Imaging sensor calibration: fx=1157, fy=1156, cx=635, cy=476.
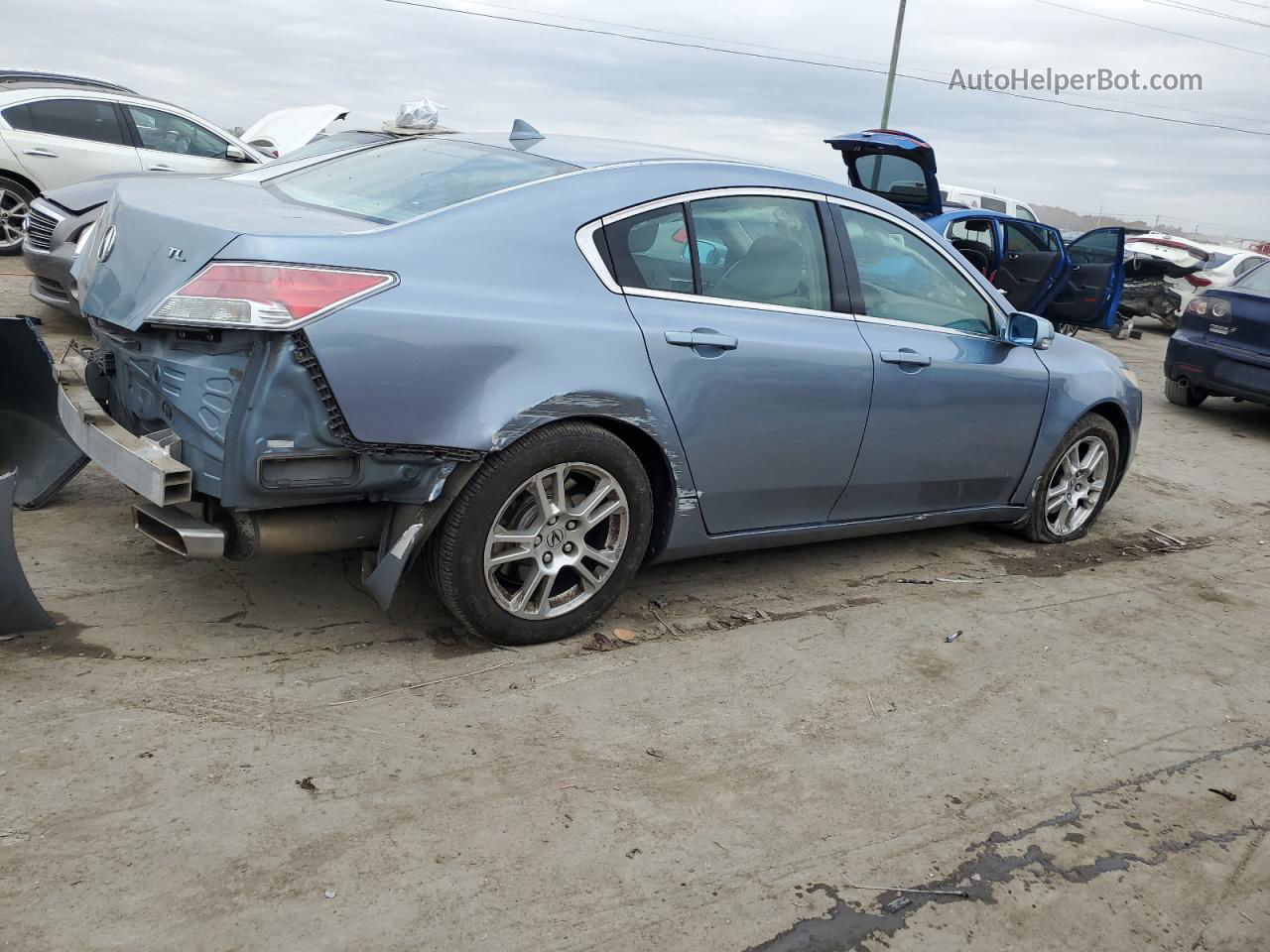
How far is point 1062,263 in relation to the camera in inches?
466

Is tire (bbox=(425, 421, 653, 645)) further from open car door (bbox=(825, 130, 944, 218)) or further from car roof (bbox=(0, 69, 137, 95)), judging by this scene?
car roof (bbox=(0, 69, 137, 95))

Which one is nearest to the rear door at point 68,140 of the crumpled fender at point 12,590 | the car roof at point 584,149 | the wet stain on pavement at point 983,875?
the car roof at point 584,149

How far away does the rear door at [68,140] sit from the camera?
36.0 ft

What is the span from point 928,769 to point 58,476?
3.50 m

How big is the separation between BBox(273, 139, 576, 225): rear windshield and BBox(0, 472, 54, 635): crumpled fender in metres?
1.34

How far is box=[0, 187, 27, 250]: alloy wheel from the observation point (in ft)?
36.5

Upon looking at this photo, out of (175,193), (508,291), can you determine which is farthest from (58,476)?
(508,291)

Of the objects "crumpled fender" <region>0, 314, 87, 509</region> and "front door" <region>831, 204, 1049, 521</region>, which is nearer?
"crumpled fender" <region>0, 314, 87, 509</region>

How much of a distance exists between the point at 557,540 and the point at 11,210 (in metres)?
9.70

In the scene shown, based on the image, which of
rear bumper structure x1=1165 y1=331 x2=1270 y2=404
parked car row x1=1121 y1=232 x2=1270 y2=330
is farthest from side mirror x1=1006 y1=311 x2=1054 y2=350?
parked car row x1=1121 y1=232 x2=1270 y2=330

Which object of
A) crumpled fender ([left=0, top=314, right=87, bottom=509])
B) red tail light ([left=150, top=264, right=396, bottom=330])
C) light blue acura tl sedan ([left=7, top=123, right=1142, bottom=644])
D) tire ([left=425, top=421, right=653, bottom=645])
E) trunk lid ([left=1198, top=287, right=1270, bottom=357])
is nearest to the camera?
red tail light ([left=150, top=264, right=396, bottom=330])

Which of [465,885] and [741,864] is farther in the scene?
[741,864]

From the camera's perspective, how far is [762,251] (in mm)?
4355

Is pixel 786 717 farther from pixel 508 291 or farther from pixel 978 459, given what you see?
pixel 978 459
